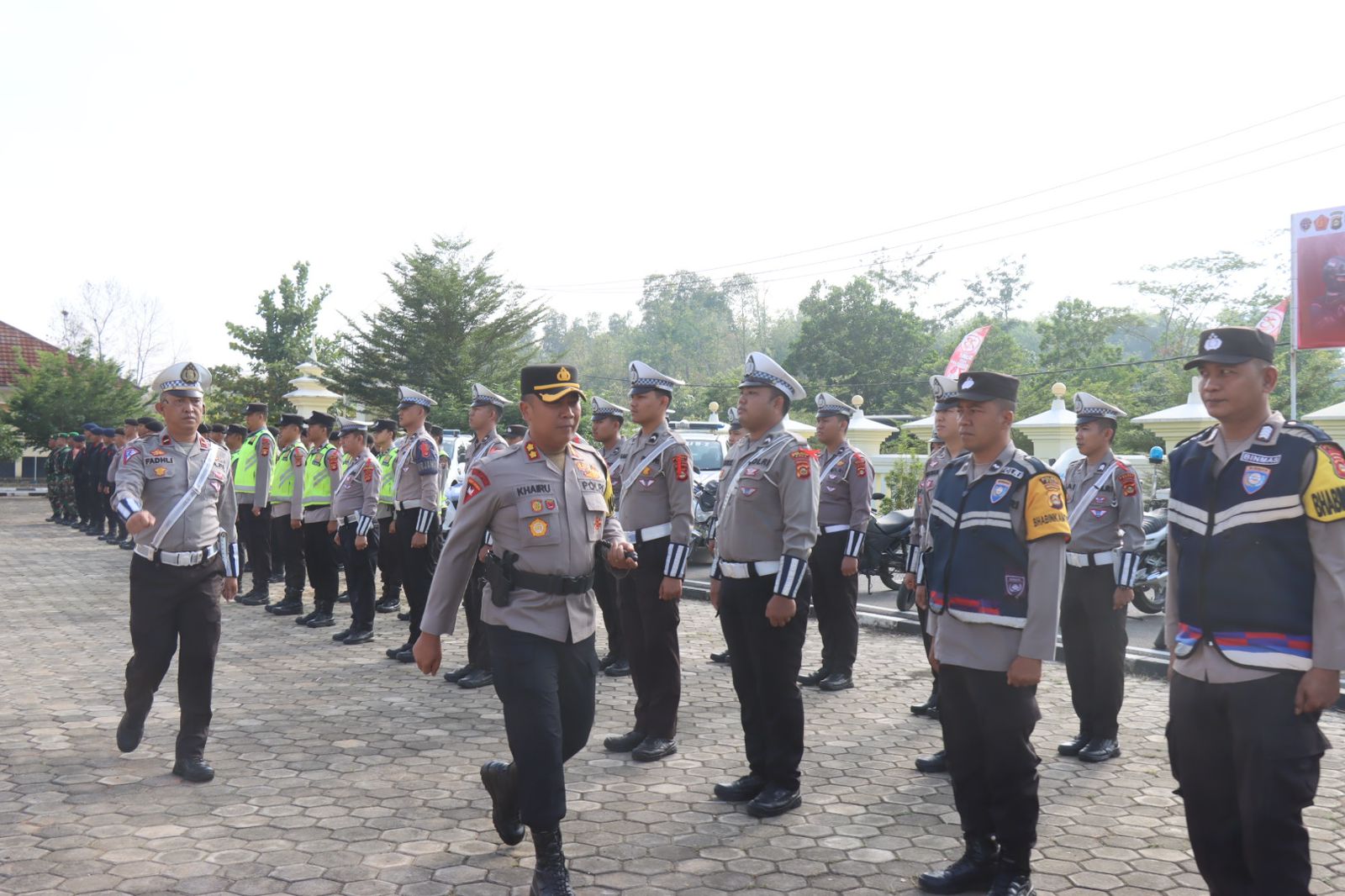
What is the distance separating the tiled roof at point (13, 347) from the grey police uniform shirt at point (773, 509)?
46.6 m

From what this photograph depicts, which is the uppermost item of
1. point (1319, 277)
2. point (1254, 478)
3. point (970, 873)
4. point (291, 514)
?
point (1319, 277)

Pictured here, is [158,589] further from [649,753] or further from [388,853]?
[649,753]

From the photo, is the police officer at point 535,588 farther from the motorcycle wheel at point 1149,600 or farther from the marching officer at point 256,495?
the marching officer at point 256,495

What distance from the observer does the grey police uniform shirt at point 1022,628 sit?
3953 millimetres

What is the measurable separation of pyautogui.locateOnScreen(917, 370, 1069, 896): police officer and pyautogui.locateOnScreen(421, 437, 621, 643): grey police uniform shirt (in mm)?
1441

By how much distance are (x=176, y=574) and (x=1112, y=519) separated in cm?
510

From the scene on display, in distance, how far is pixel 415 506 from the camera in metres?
8.88

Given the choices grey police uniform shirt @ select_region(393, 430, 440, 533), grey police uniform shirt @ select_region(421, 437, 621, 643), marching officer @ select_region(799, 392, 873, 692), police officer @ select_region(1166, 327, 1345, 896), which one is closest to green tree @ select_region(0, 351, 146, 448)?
grey police uniform shirt @ select_region(393, 430, 440, 533)

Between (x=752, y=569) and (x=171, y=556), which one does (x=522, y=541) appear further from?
(x=171, y=556)

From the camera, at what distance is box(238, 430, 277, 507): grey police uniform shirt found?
12617 mm

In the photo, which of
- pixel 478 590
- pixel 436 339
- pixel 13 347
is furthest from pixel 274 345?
pixel 478 590

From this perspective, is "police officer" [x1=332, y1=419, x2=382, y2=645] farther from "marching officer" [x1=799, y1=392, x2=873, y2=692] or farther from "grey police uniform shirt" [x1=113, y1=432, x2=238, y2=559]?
"marching officer" [x1=799, y1=392, x2=873, y2=692]

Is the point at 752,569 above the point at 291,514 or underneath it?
above

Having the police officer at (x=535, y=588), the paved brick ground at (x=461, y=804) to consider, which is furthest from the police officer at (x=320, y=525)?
the police officer at (x=535, y=588)
